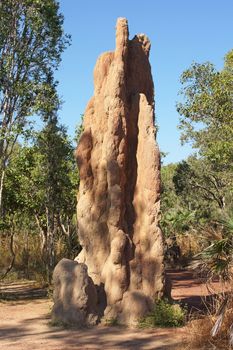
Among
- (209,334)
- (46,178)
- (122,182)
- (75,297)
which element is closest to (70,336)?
(75,297)

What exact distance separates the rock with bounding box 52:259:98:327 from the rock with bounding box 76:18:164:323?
1.39ft

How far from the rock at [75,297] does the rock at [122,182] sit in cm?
42

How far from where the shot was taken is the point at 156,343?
9.16 m

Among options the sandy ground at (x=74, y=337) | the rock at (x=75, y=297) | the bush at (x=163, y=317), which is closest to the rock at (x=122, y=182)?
the bush at (x=163, y=317)

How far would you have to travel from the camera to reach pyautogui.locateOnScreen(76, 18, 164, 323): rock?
10898 mm

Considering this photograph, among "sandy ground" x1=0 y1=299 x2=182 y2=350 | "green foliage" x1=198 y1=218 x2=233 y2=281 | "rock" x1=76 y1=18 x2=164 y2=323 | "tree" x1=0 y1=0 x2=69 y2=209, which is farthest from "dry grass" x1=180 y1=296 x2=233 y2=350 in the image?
"tree" x1=0 y1=0 x2=69 y2=209

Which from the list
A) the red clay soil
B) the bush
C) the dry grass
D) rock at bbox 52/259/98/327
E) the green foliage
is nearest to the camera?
the green foliage

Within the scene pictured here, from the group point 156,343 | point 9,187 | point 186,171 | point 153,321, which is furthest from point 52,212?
point 186,171

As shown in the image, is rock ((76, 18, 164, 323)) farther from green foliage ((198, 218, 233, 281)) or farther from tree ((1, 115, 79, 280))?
tree ((1, 115, 79, 280))

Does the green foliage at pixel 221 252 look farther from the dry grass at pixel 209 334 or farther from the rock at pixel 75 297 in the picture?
the rock at pixel 75 297

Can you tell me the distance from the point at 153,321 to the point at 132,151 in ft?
12.3

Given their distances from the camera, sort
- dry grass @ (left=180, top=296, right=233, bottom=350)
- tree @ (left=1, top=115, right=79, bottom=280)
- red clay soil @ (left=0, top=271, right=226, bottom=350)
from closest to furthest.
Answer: dry grass @ (left=180, top=296, right=233, bottom=350) < red clay soil @ (left=0, top=271, right=226, bottom=350) < tree @ (left=1, top=115, right=79, bottom=280)

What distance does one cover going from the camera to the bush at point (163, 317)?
33.8 feet

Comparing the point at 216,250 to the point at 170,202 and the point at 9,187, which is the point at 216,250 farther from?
the point at 170,202
